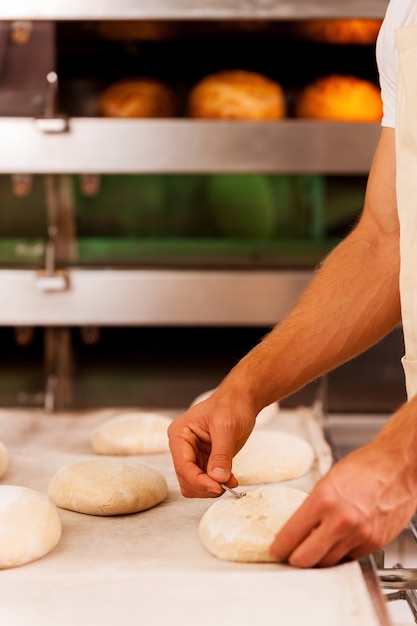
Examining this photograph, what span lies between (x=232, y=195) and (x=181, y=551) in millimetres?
1399

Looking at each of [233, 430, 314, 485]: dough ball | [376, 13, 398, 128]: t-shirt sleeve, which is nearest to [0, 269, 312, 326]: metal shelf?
[233, 430, 314, 485]: dough ball

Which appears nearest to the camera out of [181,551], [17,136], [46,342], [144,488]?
[181,551]

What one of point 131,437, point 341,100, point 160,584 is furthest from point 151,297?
point 160,584

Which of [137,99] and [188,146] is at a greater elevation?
[137,99]

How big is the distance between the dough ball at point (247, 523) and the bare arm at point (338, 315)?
0.33 ft

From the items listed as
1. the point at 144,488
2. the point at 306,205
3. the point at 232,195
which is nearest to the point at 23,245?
the point at 232,195

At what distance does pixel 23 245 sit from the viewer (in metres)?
2.41

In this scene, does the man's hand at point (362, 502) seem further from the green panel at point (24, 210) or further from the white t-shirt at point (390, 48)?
the green panel at point (24, 210)

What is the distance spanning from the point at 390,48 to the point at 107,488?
0.89 meters

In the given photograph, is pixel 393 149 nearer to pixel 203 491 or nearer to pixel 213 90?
pixel 203 491

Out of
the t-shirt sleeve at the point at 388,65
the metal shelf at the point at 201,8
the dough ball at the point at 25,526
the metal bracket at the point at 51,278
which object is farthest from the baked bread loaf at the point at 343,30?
the dough ball at the point at 25,526

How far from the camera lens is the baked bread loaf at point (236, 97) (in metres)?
2.29

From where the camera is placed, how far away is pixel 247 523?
1.23m

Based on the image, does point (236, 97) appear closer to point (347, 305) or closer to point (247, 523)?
point (347, 305)
